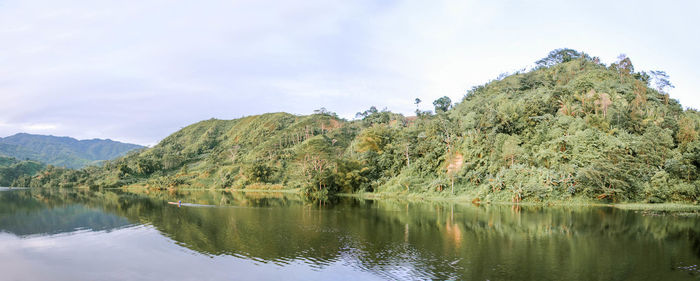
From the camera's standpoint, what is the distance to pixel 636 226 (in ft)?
83.3

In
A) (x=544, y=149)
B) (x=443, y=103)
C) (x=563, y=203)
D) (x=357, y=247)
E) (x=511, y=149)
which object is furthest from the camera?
(x=443, y=103)

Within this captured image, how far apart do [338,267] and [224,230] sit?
486 inches

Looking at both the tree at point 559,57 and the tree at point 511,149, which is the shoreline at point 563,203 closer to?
the tree at point 511,149

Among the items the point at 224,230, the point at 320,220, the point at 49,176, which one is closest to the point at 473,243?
the point at 320,220

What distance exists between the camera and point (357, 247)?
19844mm

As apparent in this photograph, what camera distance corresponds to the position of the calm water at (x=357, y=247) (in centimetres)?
1538

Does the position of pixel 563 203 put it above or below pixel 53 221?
above

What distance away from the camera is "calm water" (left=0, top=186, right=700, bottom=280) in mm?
15375

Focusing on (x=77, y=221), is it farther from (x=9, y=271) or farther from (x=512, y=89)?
(x=512, y=89)

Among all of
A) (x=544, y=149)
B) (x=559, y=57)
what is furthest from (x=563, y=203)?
(x=559, y=57)

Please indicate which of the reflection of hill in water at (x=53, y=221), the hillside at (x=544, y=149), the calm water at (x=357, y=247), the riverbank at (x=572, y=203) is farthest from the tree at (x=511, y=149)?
the reflection of hill in water at (x=53, y=221)

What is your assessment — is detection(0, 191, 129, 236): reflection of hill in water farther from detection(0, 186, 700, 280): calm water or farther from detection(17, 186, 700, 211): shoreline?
detection(17, 186, 700, 211): shoreline

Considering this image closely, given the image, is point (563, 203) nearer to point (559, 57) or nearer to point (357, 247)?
point (357, 247)

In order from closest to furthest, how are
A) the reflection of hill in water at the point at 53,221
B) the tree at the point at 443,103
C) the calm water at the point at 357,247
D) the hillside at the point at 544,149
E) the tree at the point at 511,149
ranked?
the calm water at the point at 357,247 < the reflection of hill in water at the point at 53,221 < the hillside at the point at 544,149 < the tree at the point at 511,149 < the tree at the point at 443,103
